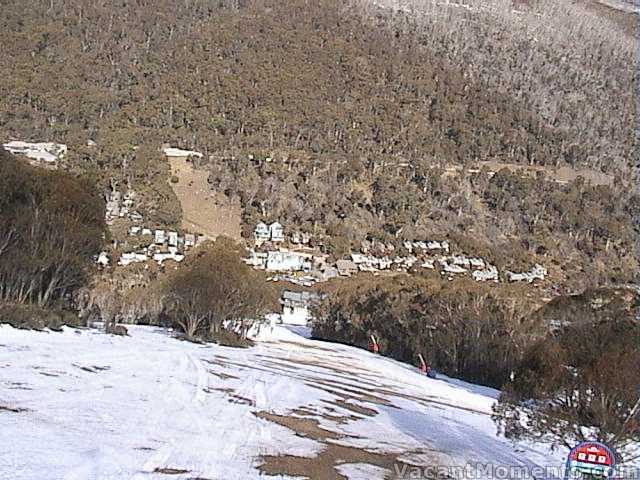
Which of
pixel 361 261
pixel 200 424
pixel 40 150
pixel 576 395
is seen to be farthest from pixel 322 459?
pixel 40 150

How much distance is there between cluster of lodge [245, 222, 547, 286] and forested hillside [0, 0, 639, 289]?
8.08 ft

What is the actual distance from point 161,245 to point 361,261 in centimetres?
2108

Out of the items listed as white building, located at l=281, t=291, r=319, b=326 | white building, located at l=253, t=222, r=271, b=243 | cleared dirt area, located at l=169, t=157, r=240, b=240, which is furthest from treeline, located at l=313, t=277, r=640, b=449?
cleared dirt area, located at l=169, t=157, r=240, b=240

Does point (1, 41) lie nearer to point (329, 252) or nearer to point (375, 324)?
point (329, 252)

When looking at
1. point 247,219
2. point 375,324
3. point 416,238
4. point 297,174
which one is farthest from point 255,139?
point 375,324

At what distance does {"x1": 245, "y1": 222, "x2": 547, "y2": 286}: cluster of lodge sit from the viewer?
73.2 meters

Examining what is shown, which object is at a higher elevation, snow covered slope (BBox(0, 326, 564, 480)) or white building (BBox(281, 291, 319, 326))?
snow covered slope (BBox(0, 326, 564, 480))

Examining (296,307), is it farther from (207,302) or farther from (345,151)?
(345,151)

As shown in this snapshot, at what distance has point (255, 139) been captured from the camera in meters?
102

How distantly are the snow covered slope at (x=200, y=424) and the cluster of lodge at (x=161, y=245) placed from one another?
→ 47.1 meters

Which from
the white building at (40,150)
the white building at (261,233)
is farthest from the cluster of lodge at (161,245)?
the white building at (40,150)

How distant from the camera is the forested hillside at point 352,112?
88500 millimetres

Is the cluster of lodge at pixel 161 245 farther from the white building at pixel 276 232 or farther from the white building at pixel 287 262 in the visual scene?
the white building at pixel 276 232

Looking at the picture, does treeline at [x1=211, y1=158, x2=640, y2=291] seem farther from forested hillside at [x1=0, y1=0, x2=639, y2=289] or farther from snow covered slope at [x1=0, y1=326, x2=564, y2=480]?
snow covered slope at [x1=0, y1=326, x2=564, y2=480]
